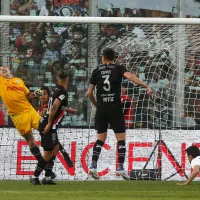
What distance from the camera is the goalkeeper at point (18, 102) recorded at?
16359mm

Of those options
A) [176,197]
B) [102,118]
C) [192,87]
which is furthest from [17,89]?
[176,197]

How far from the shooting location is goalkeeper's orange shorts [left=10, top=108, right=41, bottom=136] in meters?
16.3

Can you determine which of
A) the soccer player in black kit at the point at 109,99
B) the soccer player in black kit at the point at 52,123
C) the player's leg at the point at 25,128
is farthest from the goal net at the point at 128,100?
the soccer player in black kit at the point at 109,99

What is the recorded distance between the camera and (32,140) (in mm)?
16266

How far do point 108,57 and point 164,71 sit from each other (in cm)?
275

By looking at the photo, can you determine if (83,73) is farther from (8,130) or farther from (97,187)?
(97,187)

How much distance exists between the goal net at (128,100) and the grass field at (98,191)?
5.10 ft

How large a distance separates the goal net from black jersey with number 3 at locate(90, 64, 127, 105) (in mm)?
2406

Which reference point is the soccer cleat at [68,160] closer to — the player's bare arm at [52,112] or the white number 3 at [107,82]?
the player's bare arm at [52,112]

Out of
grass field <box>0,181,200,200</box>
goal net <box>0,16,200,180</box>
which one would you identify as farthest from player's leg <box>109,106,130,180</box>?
goal net <box>0,16,200,180</box>

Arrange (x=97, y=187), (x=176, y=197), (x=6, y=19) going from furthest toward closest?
1. (x=6, y=19)
2. (x=97, y=187)
3. (x=176, y=197)

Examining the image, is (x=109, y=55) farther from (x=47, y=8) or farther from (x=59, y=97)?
(x=47, y=8)

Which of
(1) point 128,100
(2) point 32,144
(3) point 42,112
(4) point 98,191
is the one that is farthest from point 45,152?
(1) point 128,100

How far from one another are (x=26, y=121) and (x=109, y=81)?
2.22 m
